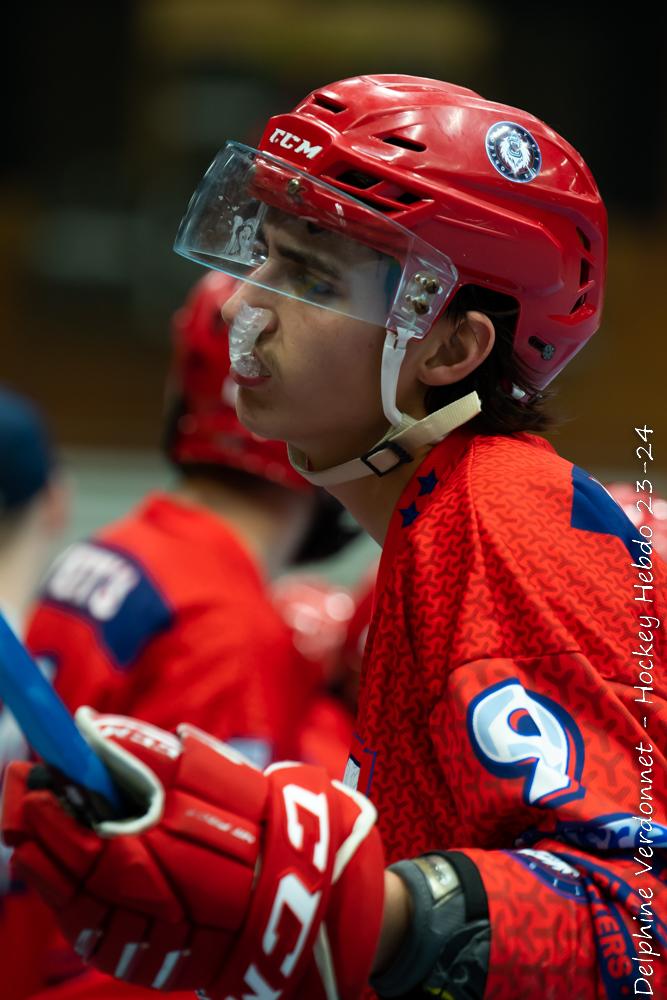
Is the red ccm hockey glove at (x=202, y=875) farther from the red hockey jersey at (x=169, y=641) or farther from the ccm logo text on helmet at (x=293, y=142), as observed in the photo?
the red hockey jersey at (x=169, y=641)

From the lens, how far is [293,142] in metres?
1.99

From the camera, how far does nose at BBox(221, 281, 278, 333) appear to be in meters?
1.94

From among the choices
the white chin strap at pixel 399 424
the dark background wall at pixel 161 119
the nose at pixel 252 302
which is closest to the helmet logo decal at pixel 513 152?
the white chin strap at pixel 399 424

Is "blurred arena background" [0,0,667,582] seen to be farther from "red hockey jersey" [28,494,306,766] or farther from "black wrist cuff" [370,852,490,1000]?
"black wrist cuff" [370,852,490,1000]

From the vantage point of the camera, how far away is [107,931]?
4.74 ft

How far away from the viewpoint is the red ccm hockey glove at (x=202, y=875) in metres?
1.43

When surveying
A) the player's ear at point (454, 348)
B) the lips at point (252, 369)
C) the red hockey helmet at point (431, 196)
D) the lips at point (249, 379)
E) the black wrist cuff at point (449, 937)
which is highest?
the red hockey helmet at point (431, 196)

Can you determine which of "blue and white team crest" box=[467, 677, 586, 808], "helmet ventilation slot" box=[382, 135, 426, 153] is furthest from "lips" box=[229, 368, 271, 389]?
"blue and white team crest" box=[467, 677, 586, 808]

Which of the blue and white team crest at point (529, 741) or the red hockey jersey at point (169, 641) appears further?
the red hockey jersey at point (169, 641)

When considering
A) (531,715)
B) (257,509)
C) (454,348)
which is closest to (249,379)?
(454,348)

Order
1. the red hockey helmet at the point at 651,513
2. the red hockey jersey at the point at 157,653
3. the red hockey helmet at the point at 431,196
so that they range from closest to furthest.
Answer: the red hockey helmet at the point at 431,196, the red hockey helmet at the point at 651,513, the red hockey jersey at the point at 157,653

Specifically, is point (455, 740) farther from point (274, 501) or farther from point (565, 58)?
point (565, 58)

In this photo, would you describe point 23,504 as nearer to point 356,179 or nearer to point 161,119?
point 356,179

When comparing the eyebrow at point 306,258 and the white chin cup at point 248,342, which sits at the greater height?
the eyebrow at point 306,258
